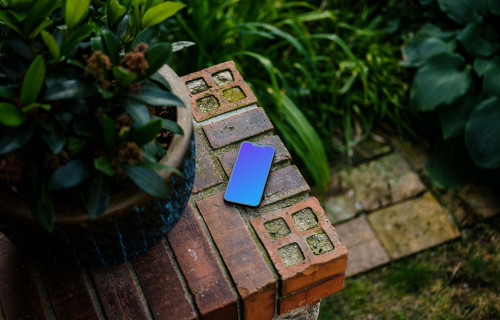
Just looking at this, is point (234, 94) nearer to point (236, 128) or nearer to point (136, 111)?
point (236, 128)

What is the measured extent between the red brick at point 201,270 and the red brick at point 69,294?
21cm

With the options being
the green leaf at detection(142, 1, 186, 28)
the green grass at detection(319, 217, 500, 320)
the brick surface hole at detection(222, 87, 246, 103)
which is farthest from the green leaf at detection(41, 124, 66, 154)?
the green grass at detection(319, 217, 500, 320)

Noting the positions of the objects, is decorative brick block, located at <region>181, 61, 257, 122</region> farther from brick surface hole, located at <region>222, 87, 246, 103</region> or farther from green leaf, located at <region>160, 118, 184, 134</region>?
green leaf, located at <region>160, 118, 184, 134</region>

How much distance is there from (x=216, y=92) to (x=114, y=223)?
591 millimetres

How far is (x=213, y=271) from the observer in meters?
1.08

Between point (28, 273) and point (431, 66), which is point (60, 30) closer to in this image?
point (28, 273)

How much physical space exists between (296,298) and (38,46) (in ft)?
2.48

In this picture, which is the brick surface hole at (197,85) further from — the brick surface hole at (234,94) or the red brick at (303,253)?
the red brick at (303,253)

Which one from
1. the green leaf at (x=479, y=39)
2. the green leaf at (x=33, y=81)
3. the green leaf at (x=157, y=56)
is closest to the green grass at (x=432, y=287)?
the green leaf at (x=479, y=39)

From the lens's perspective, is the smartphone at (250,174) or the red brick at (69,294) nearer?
the red brick at (69,294)

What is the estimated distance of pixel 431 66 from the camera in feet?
7.66

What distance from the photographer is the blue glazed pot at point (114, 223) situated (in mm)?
869

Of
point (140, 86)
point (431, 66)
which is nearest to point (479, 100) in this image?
point (431, 66)

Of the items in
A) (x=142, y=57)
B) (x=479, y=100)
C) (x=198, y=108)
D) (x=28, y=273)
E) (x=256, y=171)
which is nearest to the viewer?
(x=142, y=57)
